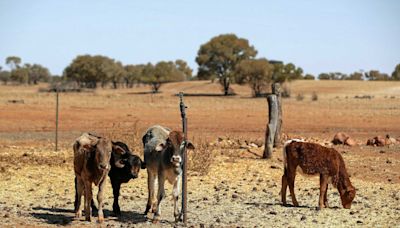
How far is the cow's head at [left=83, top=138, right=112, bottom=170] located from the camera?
12742mm

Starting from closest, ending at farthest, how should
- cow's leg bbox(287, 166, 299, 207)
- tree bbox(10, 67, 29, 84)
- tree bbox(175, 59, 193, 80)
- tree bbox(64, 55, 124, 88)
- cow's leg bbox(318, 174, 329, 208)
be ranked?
cow's leg bbox(318, 174, 329, 208) < cow's leg bbox(287, 166, 299, 207) < tree bbox(64, 55, 124, 88) < tree bbox(10, 67, 29, 84) < tree bbox(175, 59, 193, 80)

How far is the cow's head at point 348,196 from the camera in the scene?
14617mm

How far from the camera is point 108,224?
12.9 meters

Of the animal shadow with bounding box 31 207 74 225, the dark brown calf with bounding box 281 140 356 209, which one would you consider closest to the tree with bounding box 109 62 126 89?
the animal shadow with bounding box 31 207 74 225

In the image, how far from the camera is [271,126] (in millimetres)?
23281

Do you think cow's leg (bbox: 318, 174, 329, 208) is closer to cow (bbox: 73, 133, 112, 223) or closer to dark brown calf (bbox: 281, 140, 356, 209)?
dark brown calf (bbox: 281, 140, 356, 209)

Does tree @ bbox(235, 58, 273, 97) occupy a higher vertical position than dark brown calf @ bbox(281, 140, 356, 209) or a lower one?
higher

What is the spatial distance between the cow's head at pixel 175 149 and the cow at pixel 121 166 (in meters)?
0.98

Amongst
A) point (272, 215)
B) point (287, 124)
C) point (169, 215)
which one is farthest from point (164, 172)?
point (287, 124)

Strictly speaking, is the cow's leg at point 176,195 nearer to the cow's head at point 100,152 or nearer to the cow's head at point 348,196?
the cow's head at point 100,152

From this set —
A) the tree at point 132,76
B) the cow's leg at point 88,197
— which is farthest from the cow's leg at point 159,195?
the tree at point 132,76

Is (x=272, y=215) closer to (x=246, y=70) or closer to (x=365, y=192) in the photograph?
(x=365, y=192)

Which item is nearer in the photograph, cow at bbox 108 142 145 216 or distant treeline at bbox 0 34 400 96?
cow at bbox 108 142 145 216

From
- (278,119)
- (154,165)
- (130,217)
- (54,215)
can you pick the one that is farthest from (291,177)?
(278,119)
